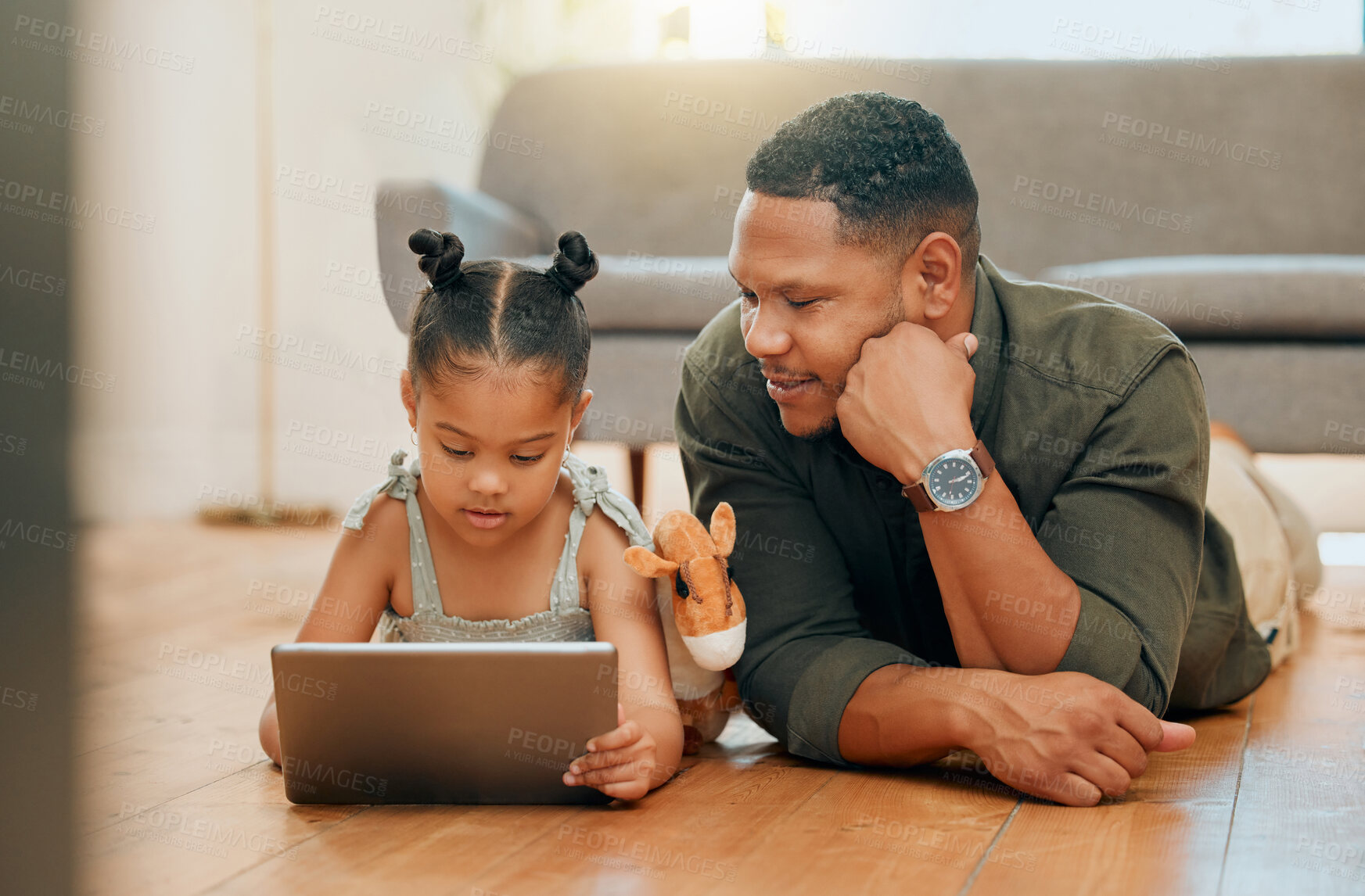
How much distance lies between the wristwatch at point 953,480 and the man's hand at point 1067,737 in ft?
0.61

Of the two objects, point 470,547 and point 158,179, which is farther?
point 158,179

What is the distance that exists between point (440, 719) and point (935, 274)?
2.23 feet

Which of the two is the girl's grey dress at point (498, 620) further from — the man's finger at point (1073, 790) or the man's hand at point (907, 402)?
the man's finger at point (1073, 790)

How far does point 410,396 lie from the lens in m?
1.23

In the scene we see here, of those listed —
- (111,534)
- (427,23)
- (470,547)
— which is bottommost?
(111,534)

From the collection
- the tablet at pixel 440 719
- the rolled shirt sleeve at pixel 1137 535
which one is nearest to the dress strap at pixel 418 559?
the tablet at pixel 440 719

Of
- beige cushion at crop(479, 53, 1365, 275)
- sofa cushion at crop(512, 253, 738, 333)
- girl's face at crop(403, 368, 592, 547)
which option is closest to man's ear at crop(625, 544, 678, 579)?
girl's face at crop(403, 368, 592, 547)

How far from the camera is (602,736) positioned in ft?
3.46

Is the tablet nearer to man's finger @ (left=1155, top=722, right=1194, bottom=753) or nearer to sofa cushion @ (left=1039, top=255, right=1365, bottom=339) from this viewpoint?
man's finger @ (left=1155, top=722, right=1194, bottom=753)

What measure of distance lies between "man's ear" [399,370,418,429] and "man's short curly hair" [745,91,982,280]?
0.41 metres

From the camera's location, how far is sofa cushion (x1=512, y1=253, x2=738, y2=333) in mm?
2227

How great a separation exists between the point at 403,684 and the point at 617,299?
1.33 m

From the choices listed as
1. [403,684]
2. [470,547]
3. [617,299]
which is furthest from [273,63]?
[403,684]

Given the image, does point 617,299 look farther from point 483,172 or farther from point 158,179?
point 158,179
